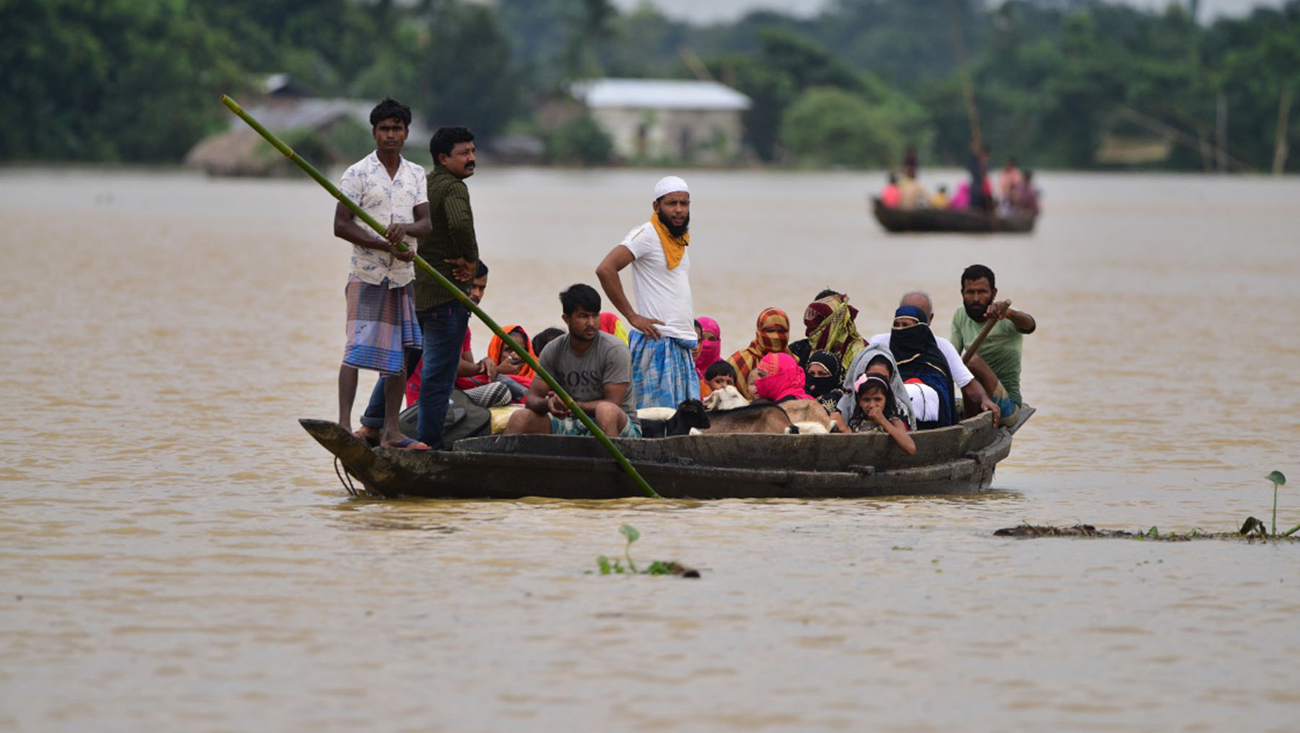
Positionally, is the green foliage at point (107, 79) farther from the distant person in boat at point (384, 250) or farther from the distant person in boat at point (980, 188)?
the distant person in boat at point (384, 250)

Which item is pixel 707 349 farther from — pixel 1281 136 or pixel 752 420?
pixel 1281 136

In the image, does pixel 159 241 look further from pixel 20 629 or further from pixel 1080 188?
pixel 1080 188

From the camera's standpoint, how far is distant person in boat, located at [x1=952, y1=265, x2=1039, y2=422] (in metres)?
9.02

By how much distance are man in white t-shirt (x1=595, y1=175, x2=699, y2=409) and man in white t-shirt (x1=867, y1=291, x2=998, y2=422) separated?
2.78ft

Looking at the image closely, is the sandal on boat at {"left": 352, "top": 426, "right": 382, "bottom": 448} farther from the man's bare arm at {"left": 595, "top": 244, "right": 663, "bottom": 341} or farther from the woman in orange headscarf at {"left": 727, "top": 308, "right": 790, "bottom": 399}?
the woman in orange headscarf at {"left": 727, "top": 308, "right": 790, "bottom": 399}

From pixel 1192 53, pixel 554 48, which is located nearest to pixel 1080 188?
pixel 1192 53

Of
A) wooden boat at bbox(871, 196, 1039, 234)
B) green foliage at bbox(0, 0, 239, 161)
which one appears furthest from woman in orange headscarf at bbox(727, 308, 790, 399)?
green foliage at bbox(0, 0, 239, 161)

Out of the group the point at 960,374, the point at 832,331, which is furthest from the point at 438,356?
the point at 960,374

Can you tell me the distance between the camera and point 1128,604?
665cm

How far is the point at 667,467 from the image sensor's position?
8133mm

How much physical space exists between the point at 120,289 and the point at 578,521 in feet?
44.2

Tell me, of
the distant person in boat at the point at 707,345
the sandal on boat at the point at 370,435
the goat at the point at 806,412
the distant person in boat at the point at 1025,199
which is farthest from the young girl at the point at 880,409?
the distant person in boat at the point at 1025,199

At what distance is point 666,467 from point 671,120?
83480 millimetres

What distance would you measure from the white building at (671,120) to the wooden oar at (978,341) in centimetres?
8003
